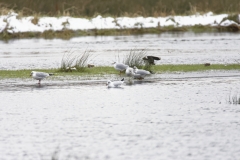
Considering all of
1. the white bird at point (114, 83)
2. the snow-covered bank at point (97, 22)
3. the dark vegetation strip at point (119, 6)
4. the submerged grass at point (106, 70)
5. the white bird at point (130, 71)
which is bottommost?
the white bird at point (114, 83)

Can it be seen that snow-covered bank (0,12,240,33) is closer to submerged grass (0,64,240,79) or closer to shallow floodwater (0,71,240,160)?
submerged grass (0,64,240,79)

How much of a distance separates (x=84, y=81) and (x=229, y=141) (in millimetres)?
11136

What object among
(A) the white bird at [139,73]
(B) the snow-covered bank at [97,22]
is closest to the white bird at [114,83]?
(A) the white bird at [139,73]

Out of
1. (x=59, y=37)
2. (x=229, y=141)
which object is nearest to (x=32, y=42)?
(x=59, y=37)

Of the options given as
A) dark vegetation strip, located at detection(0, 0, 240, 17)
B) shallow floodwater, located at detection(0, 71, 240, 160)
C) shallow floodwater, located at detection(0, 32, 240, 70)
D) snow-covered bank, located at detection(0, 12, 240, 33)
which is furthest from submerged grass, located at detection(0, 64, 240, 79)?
dark vegetation strip, located at detection(0, 0, 240, 17)

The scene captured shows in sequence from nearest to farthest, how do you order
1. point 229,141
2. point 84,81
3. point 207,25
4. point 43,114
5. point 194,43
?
1. point 229,141
2. point 43,114
3. point 84,81
4. point 194,43
5. point 207,25

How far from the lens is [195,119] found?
58.3 feet

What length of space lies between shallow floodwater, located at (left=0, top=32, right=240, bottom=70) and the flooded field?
735 centimetres

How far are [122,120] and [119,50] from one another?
77.6 feet

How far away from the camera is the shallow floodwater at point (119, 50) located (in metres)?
34.0

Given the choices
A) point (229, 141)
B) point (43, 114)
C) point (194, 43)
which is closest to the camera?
point (229, 141)

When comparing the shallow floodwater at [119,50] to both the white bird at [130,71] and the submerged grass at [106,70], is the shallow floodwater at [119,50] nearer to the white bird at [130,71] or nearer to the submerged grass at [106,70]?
the submerged grass at [106,70]

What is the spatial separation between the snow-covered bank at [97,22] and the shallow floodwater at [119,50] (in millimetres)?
3620

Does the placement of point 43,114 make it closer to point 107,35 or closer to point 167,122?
point 167,122
